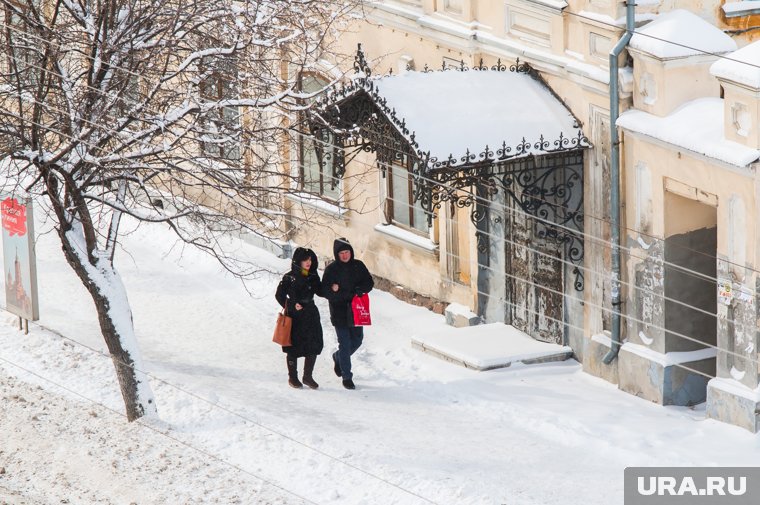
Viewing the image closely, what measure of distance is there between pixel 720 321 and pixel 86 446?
5.24 meters

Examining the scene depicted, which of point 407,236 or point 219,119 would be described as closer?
point 219,119

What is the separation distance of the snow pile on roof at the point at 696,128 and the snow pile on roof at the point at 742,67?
517 millimetres

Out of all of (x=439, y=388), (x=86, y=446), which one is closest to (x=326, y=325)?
(x=439, y=388)

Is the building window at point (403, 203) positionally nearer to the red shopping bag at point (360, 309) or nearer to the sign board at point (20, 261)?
the red shopping bag at point (360, 309)

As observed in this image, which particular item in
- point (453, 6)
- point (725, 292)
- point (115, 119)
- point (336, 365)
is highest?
point (453, 6)

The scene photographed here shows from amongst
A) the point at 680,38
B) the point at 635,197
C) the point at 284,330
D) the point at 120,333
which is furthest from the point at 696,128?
the point at 120,333

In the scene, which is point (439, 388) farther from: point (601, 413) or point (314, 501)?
point (314, 501)

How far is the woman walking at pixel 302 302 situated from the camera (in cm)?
1380

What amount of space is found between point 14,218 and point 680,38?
6.77m

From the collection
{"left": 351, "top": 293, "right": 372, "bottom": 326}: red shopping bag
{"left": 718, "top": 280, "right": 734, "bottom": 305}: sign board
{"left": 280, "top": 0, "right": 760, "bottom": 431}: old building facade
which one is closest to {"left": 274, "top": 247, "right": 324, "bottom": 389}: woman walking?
{"left": 351, "top": 293, "right": 372, "bottom": 326}: red shopping bag

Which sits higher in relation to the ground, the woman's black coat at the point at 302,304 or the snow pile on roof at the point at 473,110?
the snow pile on roof at the point at 473,110

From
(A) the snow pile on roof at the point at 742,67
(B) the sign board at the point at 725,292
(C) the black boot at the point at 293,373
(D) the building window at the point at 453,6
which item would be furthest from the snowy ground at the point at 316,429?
(D) the building window at the point at 453,6

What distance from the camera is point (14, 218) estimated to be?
52.1ft

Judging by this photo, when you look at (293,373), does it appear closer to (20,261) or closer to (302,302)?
(302,302)
